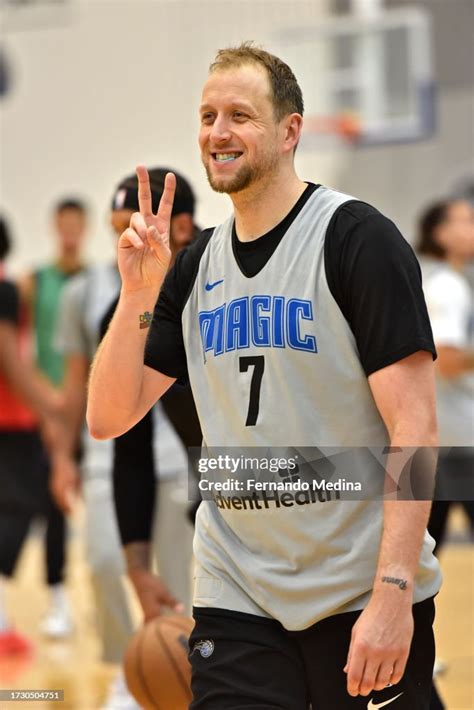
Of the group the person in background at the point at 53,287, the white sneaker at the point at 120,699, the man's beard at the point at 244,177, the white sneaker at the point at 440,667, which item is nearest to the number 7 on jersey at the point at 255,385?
the man's beard at the point at 244,177

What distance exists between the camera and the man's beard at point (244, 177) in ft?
9.77

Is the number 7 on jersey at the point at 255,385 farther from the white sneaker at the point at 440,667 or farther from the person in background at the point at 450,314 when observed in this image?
the person in background at the point at 450,314

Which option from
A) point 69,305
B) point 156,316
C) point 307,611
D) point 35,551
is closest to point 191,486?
point 156,316

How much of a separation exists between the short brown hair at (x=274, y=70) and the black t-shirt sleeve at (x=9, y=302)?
4.24m

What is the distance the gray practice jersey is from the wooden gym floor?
1471 mm

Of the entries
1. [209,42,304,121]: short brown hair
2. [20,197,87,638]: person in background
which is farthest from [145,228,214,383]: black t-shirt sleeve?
[20,197,87,638]: person in background

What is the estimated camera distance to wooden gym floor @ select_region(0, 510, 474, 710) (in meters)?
6.03

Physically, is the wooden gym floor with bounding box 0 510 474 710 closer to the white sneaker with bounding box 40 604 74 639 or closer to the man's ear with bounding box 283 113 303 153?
the white sneaker with bounding box 40 604 74 639

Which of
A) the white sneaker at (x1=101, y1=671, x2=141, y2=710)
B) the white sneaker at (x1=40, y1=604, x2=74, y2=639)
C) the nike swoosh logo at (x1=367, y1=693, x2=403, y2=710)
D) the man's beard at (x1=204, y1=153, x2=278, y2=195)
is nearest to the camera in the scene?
the nike swoosh logo at (x1=367, y1=693, x2=403, y2=710)

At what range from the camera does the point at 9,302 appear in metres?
7.19

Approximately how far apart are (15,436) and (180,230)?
3680 mm

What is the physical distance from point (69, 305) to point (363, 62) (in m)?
8.85

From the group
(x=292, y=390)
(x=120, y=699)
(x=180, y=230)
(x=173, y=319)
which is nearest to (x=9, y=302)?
(x=120, y=699)

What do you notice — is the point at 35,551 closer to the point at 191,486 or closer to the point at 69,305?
the point at 69,305
